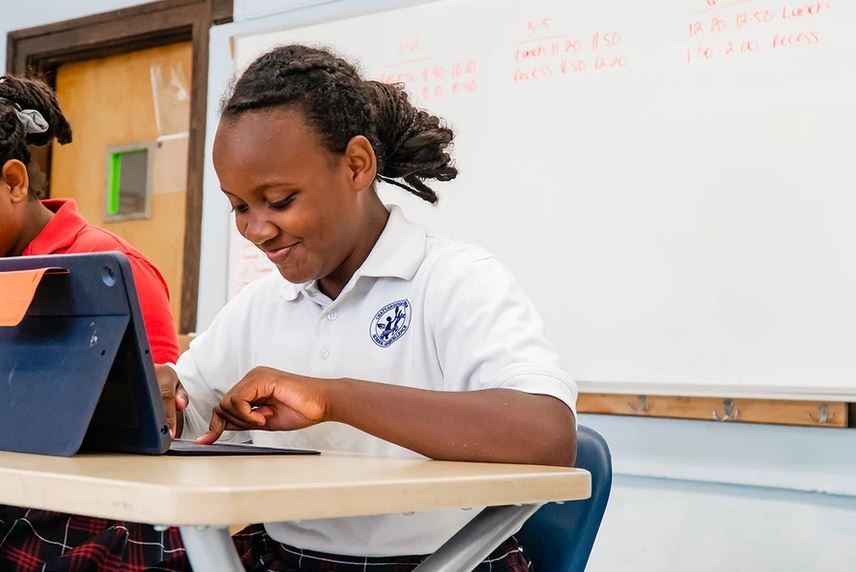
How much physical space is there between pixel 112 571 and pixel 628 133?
155cm

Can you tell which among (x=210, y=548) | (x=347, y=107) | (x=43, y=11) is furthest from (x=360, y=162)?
(x=43, y=11)

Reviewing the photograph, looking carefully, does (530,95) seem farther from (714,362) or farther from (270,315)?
(270,315)

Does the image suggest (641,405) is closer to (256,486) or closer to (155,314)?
(155,314)

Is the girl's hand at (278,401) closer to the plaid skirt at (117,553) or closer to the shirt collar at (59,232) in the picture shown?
the plaid skirt at (117,553)

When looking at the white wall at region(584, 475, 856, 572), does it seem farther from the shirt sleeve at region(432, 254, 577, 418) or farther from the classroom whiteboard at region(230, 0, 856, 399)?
the shirt sleeve at region(432, 254, 577, 418)

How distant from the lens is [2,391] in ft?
3.14

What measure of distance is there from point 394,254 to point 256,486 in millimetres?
624

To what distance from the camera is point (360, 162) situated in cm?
125

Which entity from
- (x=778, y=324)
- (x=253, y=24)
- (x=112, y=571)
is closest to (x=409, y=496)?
(x=112, y=571)

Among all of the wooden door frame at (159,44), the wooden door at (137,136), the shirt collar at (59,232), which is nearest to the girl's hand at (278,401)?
the shirt collar at (59,232)

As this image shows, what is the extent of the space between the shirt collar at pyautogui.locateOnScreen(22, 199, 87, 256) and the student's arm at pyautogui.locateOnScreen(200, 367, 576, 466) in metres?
0.75

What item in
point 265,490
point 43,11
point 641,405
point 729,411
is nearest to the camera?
point 265,490

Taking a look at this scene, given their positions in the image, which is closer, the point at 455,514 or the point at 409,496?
the point at 409,496

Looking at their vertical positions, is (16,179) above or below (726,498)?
above
